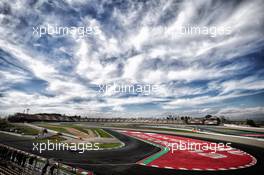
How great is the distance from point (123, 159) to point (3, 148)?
10.6 m

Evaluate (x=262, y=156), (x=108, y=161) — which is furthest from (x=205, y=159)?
(x=108, y=161)

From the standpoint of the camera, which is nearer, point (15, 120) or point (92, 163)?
point (92, 163)

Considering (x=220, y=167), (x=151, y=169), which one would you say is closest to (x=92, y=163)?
(x=151, y=169)

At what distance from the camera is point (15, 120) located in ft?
329

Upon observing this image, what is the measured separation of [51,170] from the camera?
942 centimetres

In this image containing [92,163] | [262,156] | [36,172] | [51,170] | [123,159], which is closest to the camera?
[51,170]

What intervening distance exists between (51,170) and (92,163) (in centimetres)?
793

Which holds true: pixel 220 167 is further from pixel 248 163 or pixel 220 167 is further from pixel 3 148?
pixel 3 148

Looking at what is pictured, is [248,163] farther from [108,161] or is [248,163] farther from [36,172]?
[36,172]

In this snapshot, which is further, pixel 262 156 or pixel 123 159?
pixel 262 156

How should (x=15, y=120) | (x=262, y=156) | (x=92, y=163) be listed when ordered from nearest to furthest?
(x=92, y=163)
(x=262, y=156)
(x=15, y=120)

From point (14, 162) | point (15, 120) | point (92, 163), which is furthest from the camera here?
point (15, 120)

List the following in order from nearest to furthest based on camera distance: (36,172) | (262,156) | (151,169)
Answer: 1. (36,172)
2. (151,169)
3. (262,156)

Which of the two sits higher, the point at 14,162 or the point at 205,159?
the point at 14,162
